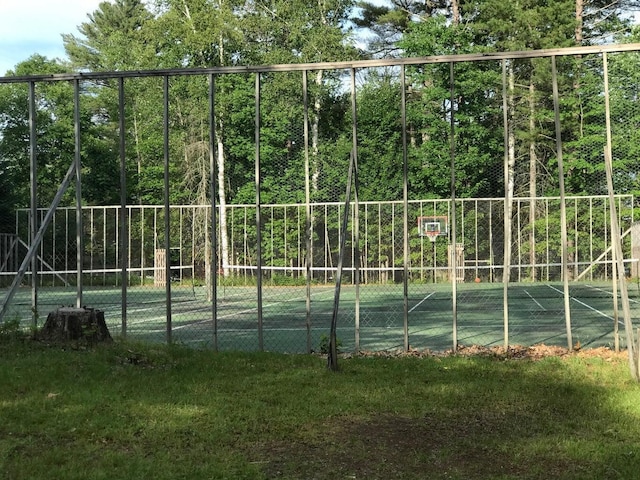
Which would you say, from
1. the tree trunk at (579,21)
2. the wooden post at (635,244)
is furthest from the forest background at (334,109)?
the wooden post at (635,244)

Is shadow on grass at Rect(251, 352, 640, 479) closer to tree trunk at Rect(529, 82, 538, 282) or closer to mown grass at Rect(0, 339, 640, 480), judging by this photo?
mown grass at Rect(0, 339, 640, 480)

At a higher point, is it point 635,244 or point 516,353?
point 635,244

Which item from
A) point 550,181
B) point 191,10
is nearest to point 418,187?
point 550,181

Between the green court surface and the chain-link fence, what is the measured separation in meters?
0.09

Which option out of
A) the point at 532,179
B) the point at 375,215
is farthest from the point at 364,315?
the point at 532,179

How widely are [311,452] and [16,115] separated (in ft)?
93.0

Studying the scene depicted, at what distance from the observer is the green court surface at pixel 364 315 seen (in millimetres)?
9062

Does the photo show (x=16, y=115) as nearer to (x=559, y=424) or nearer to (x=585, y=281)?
(x=585, y=281)

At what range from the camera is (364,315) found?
1284cm

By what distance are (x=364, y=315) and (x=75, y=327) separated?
6.71m

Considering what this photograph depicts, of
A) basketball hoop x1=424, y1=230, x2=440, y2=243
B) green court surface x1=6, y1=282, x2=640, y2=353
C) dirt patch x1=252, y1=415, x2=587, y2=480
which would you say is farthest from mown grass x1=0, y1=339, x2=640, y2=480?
basketball hoop x1=424, y1=230, x2=440, y2=243

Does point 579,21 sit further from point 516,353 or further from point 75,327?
point 75,327

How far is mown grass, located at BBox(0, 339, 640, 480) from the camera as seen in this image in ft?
12.3

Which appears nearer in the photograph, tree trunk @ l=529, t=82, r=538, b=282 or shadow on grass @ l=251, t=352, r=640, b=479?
shadow on grass @ l=251, t=352, r=640, b=479
